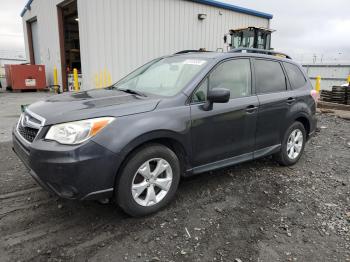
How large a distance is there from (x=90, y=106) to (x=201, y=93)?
1215mm

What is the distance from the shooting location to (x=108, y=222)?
9.75 ft

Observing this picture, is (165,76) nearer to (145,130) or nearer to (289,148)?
(145,130)

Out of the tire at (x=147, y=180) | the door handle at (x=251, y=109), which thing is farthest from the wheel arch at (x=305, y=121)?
the tire at (x=147, y=180)

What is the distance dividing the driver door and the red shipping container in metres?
15.0

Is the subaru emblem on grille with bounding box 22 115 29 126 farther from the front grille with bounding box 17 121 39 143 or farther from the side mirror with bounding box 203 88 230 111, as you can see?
the side mirror with bounding box 203 88 230 111

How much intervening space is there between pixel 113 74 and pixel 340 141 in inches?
384

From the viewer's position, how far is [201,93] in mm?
3340

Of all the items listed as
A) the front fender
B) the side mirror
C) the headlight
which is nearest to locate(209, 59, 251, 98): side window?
the side mirror

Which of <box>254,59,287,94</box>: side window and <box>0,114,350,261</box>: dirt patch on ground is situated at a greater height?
<box>254,59,287,94</box>: side window

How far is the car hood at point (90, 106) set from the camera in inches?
105

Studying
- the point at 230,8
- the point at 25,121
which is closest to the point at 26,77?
the point at 230,8

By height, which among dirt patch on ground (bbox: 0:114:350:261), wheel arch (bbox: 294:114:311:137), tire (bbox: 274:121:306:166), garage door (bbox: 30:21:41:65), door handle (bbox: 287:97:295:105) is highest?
garage door (bbox: 30:21:41:65)

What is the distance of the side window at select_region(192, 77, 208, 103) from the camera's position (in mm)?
3279

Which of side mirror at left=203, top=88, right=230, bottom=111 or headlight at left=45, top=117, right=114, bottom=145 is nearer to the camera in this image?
headlight at left=45, top=117, right=114, bottom=145
